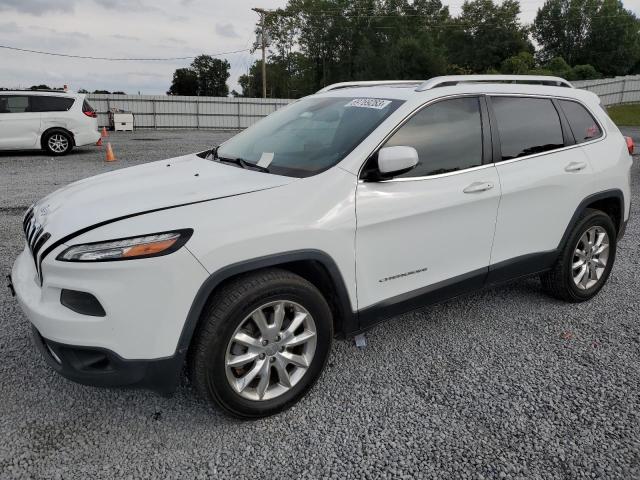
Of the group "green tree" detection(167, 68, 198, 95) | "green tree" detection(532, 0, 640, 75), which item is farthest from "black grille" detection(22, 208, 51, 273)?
"green tree" detection(532, 0, 640, 75)

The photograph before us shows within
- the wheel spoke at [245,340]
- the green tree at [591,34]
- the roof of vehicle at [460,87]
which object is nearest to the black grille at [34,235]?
the wheel spoke at [245,340]

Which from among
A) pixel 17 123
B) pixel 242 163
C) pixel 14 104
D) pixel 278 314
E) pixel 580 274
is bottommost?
pixel 580 274

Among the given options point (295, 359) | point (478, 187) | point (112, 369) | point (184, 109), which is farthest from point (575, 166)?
point (184, 109)

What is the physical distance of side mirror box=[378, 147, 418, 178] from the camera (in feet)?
8.71

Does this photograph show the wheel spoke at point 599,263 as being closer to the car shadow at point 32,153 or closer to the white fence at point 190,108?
the car shadow at point 32,153

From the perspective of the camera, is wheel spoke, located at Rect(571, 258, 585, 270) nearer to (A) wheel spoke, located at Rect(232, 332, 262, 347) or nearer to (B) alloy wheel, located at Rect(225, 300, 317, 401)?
(B) alloy wheel, located at Rect(225, 300, 317, 401)

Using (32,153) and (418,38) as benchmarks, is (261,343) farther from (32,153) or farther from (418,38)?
(418,38)

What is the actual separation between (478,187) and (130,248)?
2.10 meters

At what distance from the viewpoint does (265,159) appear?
3.11 metres

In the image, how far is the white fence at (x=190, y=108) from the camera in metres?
26.0

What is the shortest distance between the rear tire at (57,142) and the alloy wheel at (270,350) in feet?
43.4

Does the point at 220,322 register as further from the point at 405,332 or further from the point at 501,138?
the point at 501,138

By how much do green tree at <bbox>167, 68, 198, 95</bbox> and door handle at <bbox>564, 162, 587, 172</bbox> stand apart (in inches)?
2966

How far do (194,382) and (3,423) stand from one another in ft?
3.46
